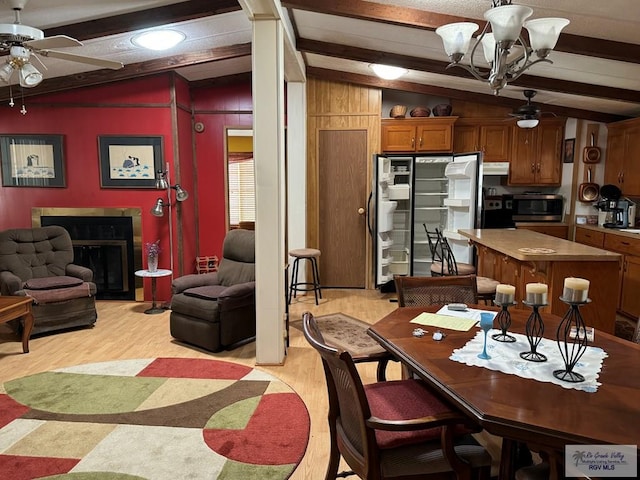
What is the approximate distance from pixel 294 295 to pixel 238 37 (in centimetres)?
300

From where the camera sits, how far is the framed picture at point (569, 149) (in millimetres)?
5719

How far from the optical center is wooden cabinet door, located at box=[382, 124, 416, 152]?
5.78 m

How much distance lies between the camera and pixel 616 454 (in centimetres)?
117

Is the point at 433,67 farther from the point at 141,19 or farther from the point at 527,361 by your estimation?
the point at 527,361

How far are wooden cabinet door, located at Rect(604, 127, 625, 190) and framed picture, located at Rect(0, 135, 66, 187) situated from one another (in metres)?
6.46

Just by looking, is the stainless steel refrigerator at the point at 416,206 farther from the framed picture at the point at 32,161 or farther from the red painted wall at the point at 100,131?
the framed picture at the point at 32,161

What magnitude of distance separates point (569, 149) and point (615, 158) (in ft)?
2.05

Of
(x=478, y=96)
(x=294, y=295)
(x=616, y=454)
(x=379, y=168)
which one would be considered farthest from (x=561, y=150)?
(x=616, y=454)

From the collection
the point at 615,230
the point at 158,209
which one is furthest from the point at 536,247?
the point at 158,209

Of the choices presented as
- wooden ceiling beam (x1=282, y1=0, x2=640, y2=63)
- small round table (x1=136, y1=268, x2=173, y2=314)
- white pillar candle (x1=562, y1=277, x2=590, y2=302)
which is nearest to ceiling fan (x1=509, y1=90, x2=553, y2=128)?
wooden ceiling beam (x1=282, y1=0, x2=640, y2=63)

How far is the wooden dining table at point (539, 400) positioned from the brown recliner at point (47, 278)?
11.6ft

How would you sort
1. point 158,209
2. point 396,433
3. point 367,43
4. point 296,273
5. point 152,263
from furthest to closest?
point 296,273 → point 158,209 → point 152,263 → point 367,43 → point 396,433

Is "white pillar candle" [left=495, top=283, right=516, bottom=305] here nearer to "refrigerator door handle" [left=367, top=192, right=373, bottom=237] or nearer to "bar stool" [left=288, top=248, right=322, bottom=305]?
"bar stool" [left=288, top=248, right=322, bottom=305]

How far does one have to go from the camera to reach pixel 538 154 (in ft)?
19.4
